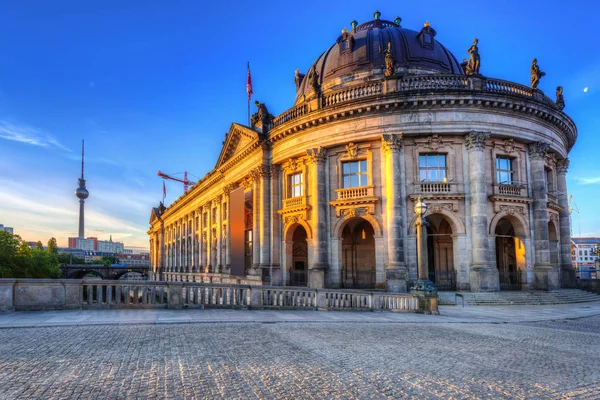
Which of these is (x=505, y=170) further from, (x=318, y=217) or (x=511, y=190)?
(x=318, y=217)

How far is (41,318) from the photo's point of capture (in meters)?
12.3

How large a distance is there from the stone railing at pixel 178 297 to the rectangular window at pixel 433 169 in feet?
36.9

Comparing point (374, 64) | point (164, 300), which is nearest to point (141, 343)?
point (164, 300)

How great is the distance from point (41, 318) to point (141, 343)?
4.88 meters

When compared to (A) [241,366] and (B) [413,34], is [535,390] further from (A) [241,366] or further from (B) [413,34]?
(B) [413,34]

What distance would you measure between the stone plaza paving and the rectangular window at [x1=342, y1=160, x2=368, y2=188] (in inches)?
649

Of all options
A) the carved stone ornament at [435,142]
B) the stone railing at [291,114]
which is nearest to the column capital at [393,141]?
the carved stone ornament at [435,142]

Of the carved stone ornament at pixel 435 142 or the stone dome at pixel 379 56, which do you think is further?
the stone dome at pixel 379 56

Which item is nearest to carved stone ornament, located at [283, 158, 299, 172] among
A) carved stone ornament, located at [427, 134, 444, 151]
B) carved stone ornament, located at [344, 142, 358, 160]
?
carved stone ornament, located at [344, 142, 358, 160]

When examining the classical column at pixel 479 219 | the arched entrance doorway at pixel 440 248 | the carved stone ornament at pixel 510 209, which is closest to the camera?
the classical column at pixel 479 219

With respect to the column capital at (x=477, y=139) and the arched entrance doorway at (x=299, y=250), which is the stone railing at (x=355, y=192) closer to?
the column capital at (x=477, y=139)

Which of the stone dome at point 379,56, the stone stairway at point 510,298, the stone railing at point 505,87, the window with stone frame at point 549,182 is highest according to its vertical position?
the stone dome at point 379,56

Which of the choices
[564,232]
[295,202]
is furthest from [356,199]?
[564,232]

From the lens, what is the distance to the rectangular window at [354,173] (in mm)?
29406
